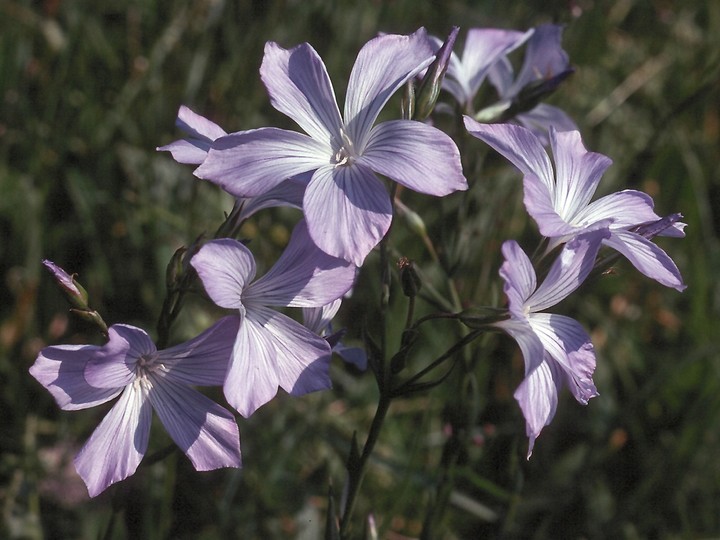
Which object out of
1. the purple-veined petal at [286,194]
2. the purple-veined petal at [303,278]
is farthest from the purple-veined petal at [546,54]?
the purple-veined petal at [303,278]

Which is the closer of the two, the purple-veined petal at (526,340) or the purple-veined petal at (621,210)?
the purple-veined petal at (526,340)

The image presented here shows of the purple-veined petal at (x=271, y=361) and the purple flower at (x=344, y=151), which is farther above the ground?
the purple flower at (x=344, y=151)

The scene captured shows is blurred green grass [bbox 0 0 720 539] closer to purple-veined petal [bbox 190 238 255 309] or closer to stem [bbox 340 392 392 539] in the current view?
stem [bbox 340 392 392 539]

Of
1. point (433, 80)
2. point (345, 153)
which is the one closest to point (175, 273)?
point (345, 153)

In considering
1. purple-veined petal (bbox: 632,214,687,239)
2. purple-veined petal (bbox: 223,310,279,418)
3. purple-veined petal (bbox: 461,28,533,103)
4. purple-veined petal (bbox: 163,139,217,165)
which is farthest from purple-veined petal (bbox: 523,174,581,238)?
purple-veined petal (bbox: 461,28,533,103)

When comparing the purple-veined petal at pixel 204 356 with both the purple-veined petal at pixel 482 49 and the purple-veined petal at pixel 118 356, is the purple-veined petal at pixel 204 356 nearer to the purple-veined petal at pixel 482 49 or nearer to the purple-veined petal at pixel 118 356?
the purple-veined petal at pixel 118 356

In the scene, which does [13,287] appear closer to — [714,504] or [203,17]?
[203,17]
